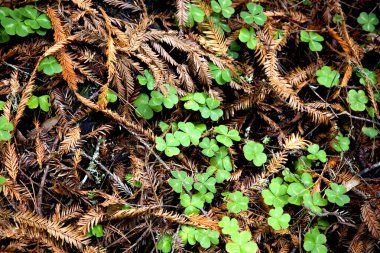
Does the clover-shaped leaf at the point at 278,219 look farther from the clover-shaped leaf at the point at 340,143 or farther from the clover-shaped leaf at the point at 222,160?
the clover-shaped leaf at the point at 340,143

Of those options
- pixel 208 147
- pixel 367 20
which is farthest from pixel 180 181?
pixel 367 20

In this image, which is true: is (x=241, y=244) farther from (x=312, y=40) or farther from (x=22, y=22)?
(x=22, y=22)

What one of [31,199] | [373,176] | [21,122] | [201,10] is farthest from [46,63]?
[373,176]

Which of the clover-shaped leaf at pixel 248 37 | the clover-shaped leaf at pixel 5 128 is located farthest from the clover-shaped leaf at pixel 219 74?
the clover-shaped leaf at pixel 5 128

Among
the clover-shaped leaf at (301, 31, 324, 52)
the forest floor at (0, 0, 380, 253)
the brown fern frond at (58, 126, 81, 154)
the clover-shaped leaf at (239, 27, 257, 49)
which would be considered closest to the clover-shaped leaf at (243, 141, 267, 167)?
the forest floor at (0, 0, 380, 253)

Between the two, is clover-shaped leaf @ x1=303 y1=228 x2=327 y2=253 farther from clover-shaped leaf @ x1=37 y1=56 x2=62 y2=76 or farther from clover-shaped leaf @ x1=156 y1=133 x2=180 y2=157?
clover-shaped leaf @ x1=37 y1=56 x2=62 y2=76
